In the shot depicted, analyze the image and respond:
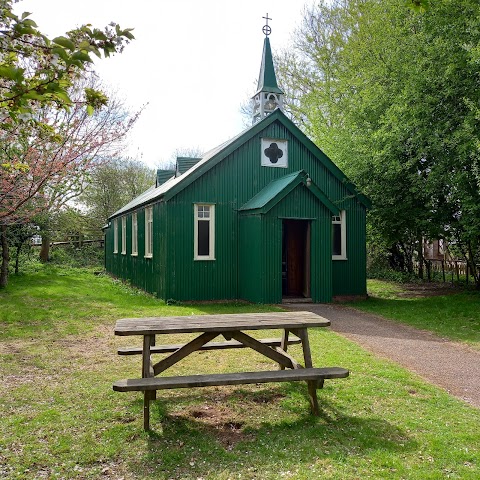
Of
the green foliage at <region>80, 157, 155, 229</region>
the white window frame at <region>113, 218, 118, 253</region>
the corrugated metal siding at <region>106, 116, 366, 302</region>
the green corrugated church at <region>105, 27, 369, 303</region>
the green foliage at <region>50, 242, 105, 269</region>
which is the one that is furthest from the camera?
the green foliage at <region>80, 157, 155, 229</region>

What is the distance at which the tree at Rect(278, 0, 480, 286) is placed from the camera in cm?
1350

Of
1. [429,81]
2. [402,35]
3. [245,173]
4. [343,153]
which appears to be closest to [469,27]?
[429,81]

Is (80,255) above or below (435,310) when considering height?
above

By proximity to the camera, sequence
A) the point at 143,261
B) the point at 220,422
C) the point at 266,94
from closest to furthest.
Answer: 1. the point at 220,422
2. the point at 266,94
3. the point at 143,261

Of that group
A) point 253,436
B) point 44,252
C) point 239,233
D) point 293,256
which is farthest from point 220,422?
point 44,252

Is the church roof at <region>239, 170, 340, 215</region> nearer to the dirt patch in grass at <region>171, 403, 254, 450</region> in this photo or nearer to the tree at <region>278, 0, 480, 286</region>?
the tree at <region>278, 0, 480, 286</region>

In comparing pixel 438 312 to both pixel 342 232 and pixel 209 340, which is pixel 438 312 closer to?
pixel 342 232

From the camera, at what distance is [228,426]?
515 cm

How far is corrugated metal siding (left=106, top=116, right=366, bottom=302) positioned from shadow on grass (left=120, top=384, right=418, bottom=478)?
8.87 meters

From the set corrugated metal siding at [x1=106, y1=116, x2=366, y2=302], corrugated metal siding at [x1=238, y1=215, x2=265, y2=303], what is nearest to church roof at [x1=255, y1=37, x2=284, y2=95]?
corrugated metal siding at [x1=106, y1=116, x2=366, y2=302]

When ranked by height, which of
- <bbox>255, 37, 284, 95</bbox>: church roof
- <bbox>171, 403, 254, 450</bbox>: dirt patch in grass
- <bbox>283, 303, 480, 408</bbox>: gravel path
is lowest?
<bbox>283, 303, 480, 408</bbox>: gravel path

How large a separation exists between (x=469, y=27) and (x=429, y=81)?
69.3 inches

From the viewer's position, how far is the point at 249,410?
559cm

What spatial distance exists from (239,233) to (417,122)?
681cm
